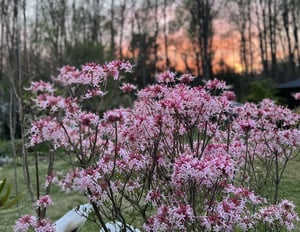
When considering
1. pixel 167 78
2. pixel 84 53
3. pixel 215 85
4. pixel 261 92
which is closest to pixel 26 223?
pixel 167 78

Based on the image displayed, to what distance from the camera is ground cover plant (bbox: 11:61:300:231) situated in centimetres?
248

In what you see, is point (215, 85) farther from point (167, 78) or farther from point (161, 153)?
point (161, 153)

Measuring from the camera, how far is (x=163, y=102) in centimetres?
276

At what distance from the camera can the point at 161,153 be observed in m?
3.14

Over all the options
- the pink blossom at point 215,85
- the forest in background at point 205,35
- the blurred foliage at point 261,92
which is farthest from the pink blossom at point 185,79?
the forest in background at point 205,35

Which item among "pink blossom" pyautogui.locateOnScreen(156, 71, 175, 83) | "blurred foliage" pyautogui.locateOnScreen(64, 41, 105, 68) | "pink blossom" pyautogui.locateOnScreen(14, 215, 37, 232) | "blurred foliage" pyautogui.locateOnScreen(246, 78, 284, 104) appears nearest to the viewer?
"pink blossom" pyautogui.locateOnScreen(14, 215, 37, 232)

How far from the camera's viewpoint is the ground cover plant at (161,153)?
248 centimetres

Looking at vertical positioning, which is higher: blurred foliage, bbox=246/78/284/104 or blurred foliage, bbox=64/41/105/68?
blurred foliage, bbox=64/41/105/68

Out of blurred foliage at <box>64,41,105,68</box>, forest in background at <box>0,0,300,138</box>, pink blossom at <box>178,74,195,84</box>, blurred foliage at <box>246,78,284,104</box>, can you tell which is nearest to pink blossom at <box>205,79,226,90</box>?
pink blossom at <box>178,74,195,84</box>

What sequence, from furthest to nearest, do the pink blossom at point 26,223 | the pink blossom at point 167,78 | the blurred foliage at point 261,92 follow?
1. the blurred foliage at point 261,92
2. the pink blossom at point 167,78
3. the pink blossom at point 26,223

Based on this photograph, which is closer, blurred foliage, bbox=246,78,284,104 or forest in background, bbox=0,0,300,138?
blurred foliage, bbox=246,78,284,104

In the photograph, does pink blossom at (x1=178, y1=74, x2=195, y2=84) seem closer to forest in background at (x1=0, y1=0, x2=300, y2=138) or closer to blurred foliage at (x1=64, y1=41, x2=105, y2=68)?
blurred foliage at (x1=64, y1=41, x2=105, y2=68)

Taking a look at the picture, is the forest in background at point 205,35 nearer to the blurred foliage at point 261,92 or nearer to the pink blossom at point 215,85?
the blurred foliage at point 261,92

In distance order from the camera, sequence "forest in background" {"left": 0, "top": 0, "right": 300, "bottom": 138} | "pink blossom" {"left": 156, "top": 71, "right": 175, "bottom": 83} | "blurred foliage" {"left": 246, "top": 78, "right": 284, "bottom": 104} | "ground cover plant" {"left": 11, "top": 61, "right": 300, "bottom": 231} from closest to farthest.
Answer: "ground cover plant" {"left": 11, "top": 61, "right": 300, "bottom": 231}
"pink blossom" {"left": 156, "top": 71, "right": 175, "bottom": 83}
"blurred foliage" {"left": 246, "top": 78, "right": 284, "bottom": 104}
"forest in background" {"left": 0, "top": 0, "right": 300, "bottom": 138}
